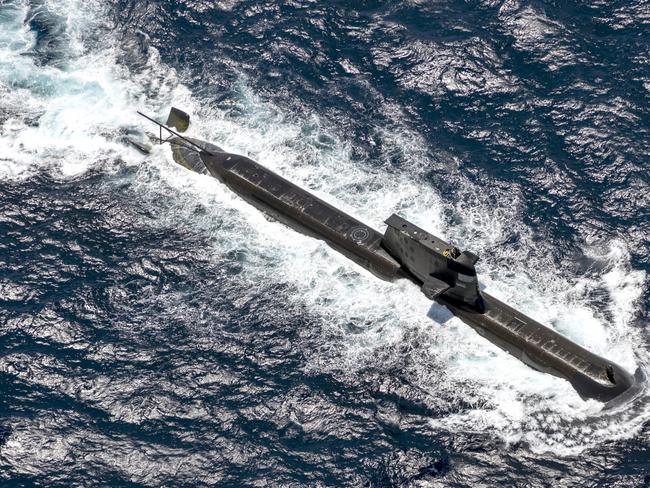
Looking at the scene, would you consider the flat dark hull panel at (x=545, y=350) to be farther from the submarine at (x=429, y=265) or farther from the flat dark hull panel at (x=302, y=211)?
the flat dark hull panel at (x=302, y=211)

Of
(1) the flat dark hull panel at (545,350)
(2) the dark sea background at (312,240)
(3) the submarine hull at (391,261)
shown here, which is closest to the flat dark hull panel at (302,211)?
(3) the submarine hull at (391,261)

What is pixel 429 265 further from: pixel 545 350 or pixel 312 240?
pixel 312 240

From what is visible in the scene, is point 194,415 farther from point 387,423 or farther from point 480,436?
point 480,436

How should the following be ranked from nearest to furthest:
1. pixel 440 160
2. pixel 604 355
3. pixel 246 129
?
1. pixel 604 355
2. pixel 440 160
3. pixel 246 129

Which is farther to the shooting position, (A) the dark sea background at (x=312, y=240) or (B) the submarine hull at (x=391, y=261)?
(B) the submarine hull at (x=391, y=261)

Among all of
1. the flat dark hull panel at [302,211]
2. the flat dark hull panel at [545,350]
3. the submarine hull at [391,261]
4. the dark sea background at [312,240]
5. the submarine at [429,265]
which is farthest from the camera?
the flat dark hull panel at [302,211]

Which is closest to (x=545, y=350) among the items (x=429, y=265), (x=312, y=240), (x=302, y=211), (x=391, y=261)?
(x=429, y=265)

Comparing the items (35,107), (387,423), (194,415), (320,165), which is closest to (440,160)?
(320,165)
